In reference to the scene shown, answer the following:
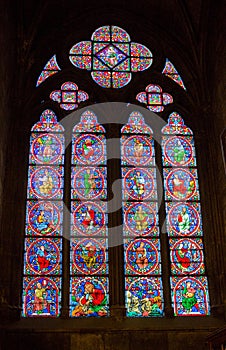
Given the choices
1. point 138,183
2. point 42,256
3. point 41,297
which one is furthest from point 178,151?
point 41,297

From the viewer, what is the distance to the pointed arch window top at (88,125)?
1229 centimetres

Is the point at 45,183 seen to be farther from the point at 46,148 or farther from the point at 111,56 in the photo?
the point at 111,56

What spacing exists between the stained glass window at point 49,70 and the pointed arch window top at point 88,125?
125 cm

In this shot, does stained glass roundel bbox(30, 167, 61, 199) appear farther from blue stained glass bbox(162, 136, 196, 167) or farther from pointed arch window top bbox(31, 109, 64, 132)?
blue stained glass bbox(162, 136, 196, 167)

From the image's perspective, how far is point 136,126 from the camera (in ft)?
40.7

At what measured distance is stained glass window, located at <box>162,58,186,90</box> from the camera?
12930 mm

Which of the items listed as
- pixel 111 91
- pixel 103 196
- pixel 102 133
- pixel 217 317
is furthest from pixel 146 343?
pixel 111 91

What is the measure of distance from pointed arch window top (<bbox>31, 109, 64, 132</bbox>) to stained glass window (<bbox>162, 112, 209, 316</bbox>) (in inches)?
92.0

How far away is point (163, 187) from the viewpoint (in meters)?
11.7

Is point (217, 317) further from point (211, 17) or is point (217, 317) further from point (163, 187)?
point (211, 17)

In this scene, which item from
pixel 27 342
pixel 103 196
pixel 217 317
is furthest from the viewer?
pixel 103 196

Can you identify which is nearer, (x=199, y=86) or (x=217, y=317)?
(x=217, y=317)

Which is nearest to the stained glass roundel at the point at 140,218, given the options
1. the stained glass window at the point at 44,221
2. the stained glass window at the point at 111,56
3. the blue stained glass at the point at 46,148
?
the stained glass window at the point at 44,221

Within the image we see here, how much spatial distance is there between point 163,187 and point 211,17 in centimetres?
391
